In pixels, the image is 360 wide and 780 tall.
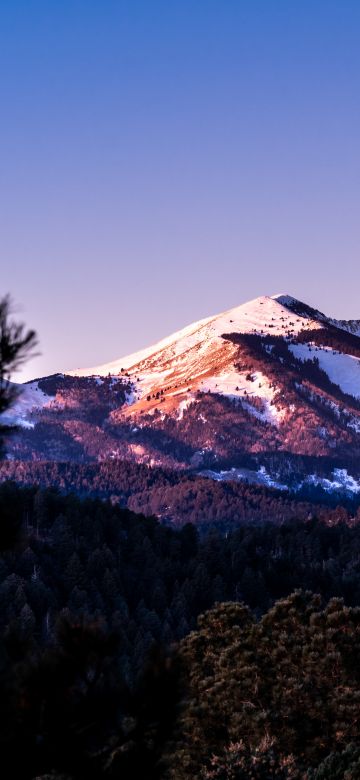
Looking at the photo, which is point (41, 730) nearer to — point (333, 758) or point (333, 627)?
point (333, 758)

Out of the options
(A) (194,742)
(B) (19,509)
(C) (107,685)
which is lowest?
(A) (194,742)

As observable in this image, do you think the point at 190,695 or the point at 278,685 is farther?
the point at 278,685

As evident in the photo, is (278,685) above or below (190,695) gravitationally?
below

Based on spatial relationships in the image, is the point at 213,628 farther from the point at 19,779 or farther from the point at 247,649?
the point at 19,779

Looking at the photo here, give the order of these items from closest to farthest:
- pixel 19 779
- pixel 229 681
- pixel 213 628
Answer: pixel 19 779 → pixel 229 681 → pixel 213 628

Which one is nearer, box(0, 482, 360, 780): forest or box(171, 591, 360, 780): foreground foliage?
box(0, 482, 360, 780): forest

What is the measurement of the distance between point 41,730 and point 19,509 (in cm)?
577

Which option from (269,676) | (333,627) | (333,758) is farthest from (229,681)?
(333,758)

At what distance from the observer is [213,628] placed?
63156mm

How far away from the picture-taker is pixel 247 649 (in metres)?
59.0

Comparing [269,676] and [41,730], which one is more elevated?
[41,730]

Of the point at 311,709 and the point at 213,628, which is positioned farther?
the point at 213,628

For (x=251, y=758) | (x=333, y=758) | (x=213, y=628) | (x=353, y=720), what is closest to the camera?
(x=251, y=758)

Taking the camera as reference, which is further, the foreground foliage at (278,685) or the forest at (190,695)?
the foreground foliage at (278,685)
